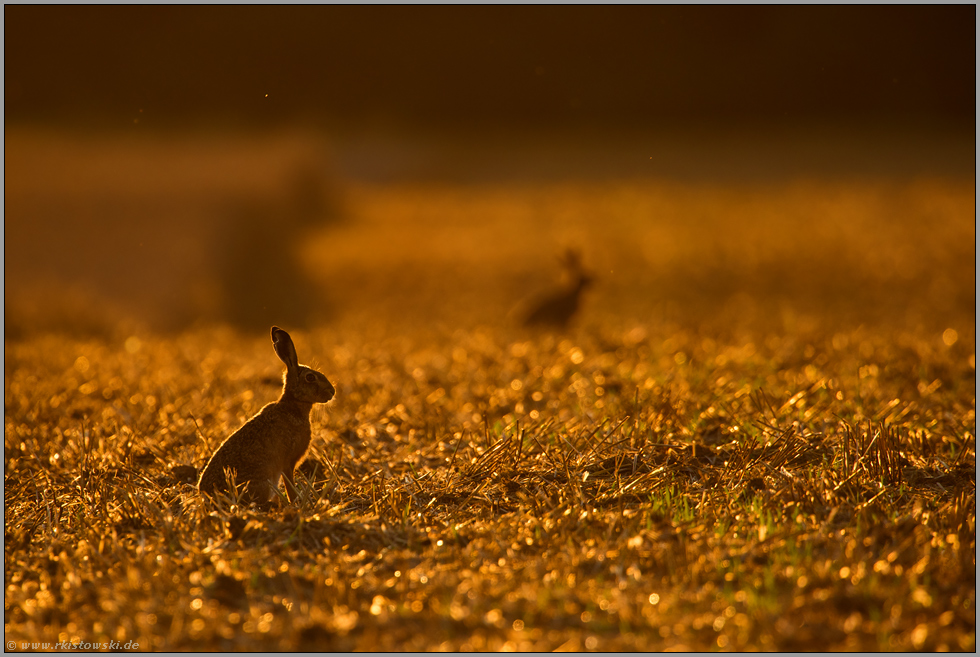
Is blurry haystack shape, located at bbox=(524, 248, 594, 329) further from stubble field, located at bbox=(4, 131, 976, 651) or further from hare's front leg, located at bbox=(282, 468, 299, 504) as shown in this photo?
hare's front leg, located at bbox=(282, 468, 299, 504)

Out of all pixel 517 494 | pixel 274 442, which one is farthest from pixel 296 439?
pixel 517 494

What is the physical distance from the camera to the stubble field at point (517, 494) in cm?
264

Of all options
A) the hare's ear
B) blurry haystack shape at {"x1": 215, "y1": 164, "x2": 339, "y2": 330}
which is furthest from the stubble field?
blurry haystack shape at {"x1": 215, "y1": 164, "x2": 339, "y2": 330}

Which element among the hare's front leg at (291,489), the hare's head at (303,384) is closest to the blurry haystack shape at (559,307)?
the hare's head at (303,384)

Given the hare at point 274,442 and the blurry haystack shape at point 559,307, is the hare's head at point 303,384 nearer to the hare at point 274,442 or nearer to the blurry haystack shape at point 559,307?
the hare at point 274,442

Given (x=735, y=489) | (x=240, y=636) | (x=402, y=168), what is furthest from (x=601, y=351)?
(x=402, y=168)

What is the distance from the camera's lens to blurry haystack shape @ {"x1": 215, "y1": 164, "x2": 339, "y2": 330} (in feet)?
37.2

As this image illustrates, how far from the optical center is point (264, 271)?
41.0 feet

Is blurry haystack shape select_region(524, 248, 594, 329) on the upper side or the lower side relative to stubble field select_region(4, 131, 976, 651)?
upper

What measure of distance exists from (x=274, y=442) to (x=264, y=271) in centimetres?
915

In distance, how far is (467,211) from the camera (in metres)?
18.7

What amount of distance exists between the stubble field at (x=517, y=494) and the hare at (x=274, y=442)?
130mm

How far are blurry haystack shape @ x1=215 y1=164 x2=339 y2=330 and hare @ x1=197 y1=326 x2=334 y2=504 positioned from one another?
21.3ft

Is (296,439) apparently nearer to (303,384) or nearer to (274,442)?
(274,442)
